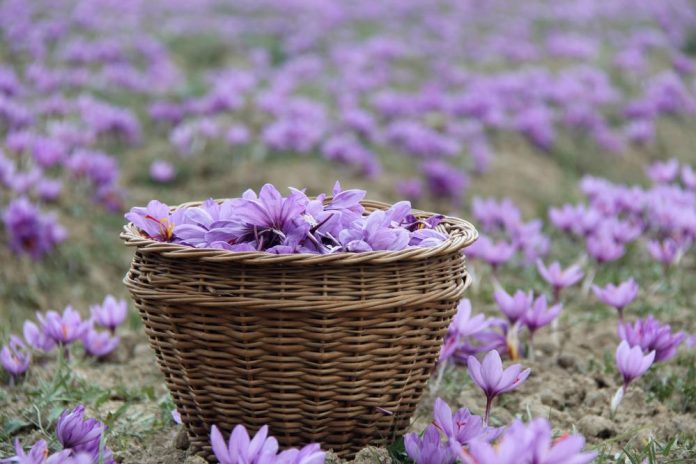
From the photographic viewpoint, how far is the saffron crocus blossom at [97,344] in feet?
7.84

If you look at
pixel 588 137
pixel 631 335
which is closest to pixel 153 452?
pixel 631 335

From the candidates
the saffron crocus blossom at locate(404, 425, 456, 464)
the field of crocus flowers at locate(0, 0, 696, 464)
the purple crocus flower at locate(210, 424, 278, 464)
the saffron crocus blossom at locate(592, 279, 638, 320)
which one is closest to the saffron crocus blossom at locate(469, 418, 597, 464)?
the field of crocus flowers at locate(0, 0, 696, 464)

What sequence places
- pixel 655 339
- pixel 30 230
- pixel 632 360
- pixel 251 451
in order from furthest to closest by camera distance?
pixel 30 230
pixel 655 339
pixel 632 360
pixel 251 451

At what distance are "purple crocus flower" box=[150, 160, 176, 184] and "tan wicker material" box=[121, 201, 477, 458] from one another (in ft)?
10.1

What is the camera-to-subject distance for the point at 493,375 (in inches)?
67.5

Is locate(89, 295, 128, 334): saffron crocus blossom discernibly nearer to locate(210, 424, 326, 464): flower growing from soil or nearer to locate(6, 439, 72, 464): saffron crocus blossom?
locate(6, 439, 72, 464): saffron crocus blossom

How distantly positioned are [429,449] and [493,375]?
23 centimetres

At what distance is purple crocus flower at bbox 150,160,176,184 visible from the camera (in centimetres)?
477

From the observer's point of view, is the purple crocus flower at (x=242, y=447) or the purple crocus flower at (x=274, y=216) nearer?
the purple crocus flower at (x=242, y=447)

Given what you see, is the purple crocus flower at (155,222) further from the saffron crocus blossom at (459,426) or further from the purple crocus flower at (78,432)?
the saffron crocus blossom at (459,426)

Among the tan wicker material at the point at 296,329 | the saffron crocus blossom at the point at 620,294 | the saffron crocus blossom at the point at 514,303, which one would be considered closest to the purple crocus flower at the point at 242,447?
the tan wicker material at the point at 296,329

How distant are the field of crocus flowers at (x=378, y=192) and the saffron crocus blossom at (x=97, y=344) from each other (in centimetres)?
1

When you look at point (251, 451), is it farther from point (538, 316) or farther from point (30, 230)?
point (30, 230)

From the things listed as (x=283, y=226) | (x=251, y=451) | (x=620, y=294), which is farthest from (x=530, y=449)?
(x=620, y=294)
